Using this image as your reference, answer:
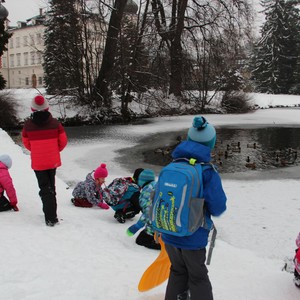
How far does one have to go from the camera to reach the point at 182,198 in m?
2.63

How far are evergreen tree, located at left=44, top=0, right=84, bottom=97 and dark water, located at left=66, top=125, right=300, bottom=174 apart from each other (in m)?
5.51

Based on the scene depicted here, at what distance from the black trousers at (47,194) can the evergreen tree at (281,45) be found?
5086 centimetres

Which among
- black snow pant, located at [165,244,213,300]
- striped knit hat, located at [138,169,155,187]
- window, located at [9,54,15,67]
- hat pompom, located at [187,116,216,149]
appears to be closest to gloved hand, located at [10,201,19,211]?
striped knit hat, located at [138,169,155,187]

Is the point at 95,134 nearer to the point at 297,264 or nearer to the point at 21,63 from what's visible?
the point at 297,264

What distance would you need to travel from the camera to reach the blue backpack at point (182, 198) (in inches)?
103

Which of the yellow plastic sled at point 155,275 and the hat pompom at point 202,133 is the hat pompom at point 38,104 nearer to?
the yellow plastic sled at point 155,275

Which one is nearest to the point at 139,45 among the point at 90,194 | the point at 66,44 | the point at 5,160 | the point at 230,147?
the point at 66,44

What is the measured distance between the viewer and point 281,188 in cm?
921

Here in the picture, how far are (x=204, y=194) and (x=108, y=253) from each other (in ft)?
6.28

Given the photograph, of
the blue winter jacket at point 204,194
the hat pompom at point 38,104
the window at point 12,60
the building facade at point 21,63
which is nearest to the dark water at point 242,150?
the hat pompom at point 38,104

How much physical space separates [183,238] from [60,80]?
26312 millimetres

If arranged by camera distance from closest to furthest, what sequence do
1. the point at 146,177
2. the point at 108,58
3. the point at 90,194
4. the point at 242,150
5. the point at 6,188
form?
the point at 146,177, the point at 6,188, the point at 90,194, the point at 242,150, the point at 108,58

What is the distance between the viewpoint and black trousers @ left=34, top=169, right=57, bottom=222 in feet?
16.1

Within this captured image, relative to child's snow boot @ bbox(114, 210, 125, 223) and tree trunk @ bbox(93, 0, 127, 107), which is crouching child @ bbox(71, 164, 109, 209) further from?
tree trunk @ bbox(93, 0, 127, 107)
